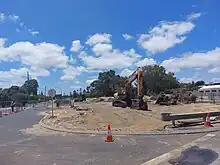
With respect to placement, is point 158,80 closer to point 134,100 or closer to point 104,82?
point 104,82

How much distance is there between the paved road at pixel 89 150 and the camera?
1001 centimetres

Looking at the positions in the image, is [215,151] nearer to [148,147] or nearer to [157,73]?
[148,147]

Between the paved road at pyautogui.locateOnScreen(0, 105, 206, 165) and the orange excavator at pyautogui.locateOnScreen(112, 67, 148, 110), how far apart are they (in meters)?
22.8

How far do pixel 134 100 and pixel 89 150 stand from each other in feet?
91.1

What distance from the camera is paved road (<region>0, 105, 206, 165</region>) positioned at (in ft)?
32.8

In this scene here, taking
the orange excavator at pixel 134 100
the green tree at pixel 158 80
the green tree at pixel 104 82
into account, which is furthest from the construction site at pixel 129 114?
the green tree at pixel 104 82

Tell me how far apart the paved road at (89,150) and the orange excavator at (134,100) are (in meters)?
22.8

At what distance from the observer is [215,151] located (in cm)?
1052

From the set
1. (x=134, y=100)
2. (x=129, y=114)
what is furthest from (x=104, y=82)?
(x=129, y=114)

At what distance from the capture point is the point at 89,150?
11789 mm

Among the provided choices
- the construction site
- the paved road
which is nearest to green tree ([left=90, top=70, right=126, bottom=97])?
the construction site

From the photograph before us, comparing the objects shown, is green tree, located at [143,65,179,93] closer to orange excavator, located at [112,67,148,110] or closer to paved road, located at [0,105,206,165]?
orange excavator, located at [112,67,148,110]

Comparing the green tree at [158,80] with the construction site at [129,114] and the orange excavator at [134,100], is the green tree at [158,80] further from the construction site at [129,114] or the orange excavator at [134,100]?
the orange excavator at [134,100]

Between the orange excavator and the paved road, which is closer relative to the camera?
the paved road
